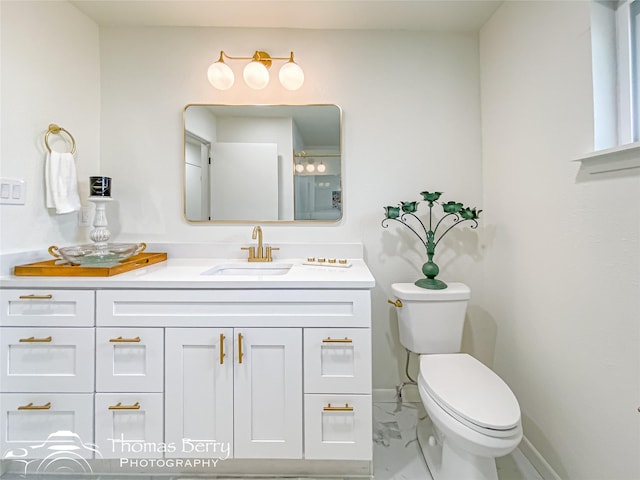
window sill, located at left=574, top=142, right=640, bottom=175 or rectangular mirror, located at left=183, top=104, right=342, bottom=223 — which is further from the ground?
rectangular mirror, located at left=183, top=104, right=342, bottom=223

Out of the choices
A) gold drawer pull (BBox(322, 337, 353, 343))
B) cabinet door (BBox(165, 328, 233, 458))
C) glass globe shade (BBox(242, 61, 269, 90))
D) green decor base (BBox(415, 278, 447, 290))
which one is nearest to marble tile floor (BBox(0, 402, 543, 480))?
cabinet door (BBox(165, 328, 233, 458))

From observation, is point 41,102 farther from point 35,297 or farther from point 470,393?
point 470,393

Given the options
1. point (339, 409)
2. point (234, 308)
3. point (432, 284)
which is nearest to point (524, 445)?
point (432, 284)

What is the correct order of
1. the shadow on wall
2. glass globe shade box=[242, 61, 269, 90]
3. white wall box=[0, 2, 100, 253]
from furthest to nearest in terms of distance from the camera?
1. the shadow on wall
2. glass globe shade box=[242, 61, 269, 90]
3. white wall box=[0, 2, 100, 253]

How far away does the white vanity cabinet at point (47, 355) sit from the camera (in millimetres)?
1221

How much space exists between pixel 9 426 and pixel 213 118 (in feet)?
5.57

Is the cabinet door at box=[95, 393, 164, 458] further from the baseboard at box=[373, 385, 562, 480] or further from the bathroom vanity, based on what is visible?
the baseboard at box=[373, 385, 562, 480]

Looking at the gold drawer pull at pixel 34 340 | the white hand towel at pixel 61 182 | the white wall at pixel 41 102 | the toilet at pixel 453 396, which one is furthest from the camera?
the white hand towel at pixel 61 182

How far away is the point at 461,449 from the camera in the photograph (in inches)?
43.3

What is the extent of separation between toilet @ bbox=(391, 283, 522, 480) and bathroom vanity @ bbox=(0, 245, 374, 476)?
0.30 metres

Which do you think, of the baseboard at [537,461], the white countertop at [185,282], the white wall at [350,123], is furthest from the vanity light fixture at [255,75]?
the baseboard at [537,461]

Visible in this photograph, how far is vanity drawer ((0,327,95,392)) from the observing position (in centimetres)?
122

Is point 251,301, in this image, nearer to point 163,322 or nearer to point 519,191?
point 163,322

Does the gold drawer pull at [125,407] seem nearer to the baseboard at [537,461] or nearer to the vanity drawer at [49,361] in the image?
the vanity drawer at [49,361]
